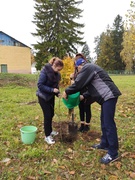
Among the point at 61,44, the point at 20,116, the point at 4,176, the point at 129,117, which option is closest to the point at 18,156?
the point at 4,176

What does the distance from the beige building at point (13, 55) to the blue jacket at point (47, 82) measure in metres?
24.0

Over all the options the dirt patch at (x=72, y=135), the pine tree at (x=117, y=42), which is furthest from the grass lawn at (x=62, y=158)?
the pine tree at (x=117, y=42)

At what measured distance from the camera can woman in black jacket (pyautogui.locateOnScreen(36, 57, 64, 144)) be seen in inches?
117

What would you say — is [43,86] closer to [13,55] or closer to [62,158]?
[62,158]

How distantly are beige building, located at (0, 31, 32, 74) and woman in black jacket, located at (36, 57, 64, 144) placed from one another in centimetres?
2396

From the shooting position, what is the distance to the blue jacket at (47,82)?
297 centimetres

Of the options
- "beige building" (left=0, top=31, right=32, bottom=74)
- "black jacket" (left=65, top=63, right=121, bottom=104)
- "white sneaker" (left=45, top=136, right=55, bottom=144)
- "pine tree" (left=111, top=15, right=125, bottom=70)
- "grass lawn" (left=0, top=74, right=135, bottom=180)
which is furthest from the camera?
"pine tree" (left=111, top=15, right=125, bottom=70)

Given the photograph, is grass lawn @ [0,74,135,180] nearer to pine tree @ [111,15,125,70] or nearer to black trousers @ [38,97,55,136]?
black trousers @ [38,97,55,136]

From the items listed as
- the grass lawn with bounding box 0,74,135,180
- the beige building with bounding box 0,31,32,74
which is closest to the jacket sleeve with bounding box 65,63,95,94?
the grass lawn with bounding box 0,74,135,180

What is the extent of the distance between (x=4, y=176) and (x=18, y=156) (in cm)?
47

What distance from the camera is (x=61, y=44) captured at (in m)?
18.7

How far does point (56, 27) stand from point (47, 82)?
56.4 feet

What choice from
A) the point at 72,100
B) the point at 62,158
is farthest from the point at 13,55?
Answer: the point at 62,158

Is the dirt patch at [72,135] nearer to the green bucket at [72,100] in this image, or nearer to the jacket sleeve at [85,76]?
the green bucket at [72,100]
